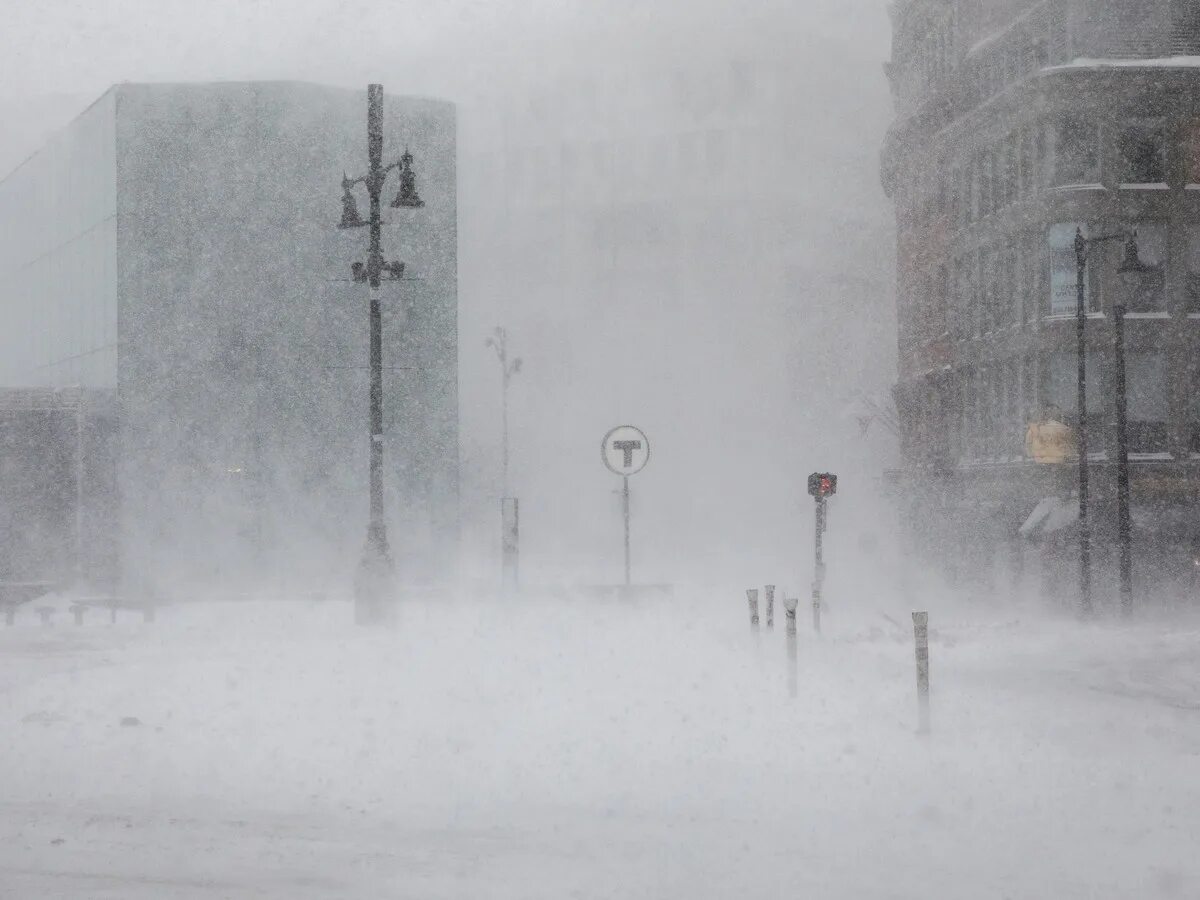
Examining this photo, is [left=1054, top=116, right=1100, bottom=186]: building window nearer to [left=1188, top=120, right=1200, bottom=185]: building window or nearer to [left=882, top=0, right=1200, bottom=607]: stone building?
[left=882, top=0, right=1200, bottom=607]: stone building

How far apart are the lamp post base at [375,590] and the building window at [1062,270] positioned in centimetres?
2188

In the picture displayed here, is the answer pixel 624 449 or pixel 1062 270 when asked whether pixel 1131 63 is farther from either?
pixel 624 449

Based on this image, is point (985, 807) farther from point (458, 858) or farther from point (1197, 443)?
point (1197, 443)

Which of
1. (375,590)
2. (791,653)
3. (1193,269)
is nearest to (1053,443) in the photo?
(1193,269)

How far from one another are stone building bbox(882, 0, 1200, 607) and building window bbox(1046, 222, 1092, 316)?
1.6 inches

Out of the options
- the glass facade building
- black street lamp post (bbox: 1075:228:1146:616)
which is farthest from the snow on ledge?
the glass facade building

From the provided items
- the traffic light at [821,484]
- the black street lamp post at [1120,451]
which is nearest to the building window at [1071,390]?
the black street lamp post at [1120,451]

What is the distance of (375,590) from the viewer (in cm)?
2311

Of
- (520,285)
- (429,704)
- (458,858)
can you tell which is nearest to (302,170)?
(429,704)

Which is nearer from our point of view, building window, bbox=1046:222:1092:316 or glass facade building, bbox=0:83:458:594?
building window, bbox=1046:222:1092:316

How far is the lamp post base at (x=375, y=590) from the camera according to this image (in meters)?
23.0

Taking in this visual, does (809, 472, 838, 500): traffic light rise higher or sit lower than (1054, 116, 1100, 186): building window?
lower

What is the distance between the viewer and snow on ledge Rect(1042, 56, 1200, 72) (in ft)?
129

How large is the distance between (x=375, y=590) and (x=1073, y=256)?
23.0 meters
